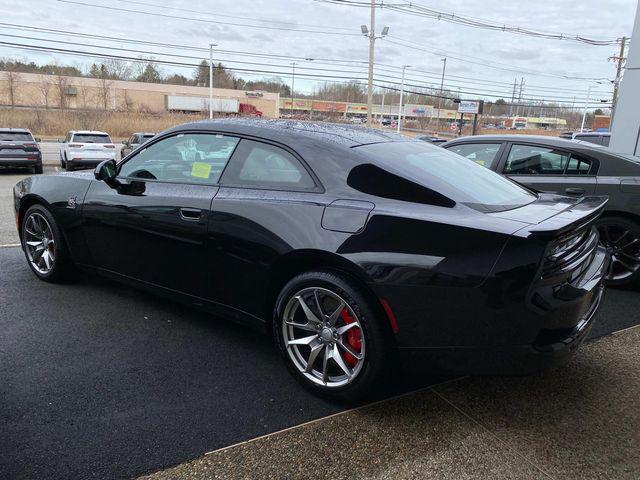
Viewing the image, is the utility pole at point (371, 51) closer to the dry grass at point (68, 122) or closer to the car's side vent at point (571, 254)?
the dry grass at point (68, 122)

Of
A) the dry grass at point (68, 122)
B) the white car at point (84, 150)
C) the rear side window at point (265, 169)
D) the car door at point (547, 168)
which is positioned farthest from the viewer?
the dry grass at point (68, 122)

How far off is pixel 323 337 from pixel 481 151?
13.3 feet

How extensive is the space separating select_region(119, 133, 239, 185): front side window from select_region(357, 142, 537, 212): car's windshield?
1.02 m

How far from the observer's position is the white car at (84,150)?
18.4m

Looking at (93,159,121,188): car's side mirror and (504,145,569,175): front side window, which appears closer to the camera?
(93,159,121,188): car's side mirror

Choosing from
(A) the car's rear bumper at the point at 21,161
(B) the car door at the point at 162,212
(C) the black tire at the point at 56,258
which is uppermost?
(B) the car door at the point at 162,212

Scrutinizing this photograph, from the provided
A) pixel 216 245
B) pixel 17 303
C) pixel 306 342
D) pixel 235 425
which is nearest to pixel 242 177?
pixel 216 245

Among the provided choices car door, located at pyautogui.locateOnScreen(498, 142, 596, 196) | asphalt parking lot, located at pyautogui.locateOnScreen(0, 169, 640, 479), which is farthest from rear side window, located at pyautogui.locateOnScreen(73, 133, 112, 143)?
car door, located at pyautogui.locateOnScreen(498, 142, 596, 196)

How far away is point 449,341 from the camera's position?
2482 mm

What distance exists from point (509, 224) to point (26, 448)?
100.0 inches

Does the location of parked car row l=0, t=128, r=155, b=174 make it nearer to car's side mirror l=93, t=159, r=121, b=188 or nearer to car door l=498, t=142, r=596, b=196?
car's side mirror l=93, t=159, r=121, b=188

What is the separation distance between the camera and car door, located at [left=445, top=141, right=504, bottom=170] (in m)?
5.83

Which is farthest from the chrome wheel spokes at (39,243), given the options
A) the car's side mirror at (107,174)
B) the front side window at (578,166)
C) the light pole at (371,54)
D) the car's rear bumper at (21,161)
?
the light pole at (371,54)

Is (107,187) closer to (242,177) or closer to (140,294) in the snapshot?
(140,294)
